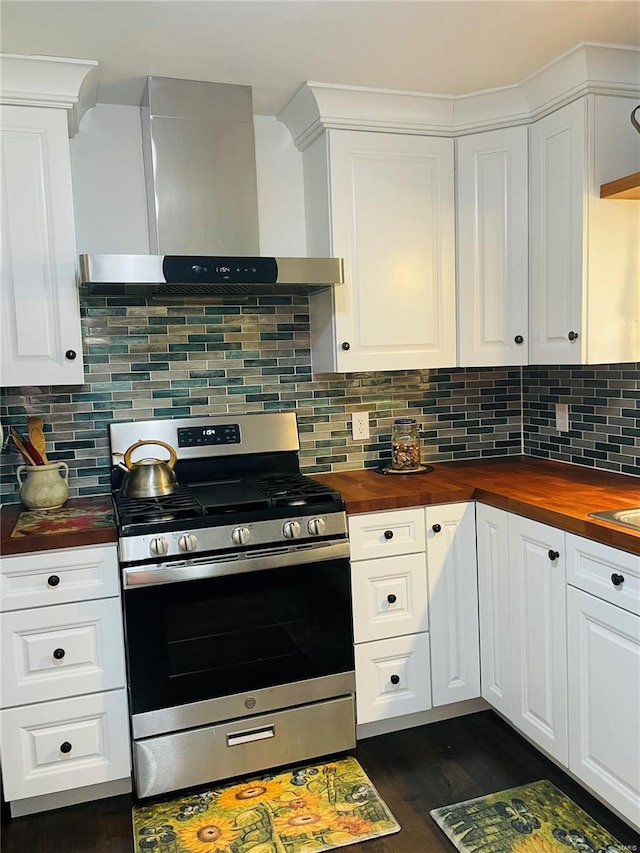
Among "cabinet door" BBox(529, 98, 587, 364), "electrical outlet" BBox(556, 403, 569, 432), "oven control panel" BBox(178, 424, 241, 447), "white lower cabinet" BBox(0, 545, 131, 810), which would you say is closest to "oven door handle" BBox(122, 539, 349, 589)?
"white lower cabinet" BBox(0, 545, 131, 810)

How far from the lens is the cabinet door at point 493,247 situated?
2.62 m

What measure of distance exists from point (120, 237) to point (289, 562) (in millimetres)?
1362

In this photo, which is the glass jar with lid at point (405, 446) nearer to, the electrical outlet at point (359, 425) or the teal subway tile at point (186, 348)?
the electrical outlet at point (359, 425)

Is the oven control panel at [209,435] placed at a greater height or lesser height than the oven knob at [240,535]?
greater

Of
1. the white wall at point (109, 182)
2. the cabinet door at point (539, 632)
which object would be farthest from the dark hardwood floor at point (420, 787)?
the white wall at point (109, 182)

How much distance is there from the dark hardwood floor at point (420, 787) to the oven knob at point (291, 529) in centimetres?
85

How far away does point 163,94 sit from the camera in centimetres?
237

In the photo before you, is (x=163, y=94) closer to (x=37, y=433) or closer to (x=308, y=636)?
(x=37, y=433)

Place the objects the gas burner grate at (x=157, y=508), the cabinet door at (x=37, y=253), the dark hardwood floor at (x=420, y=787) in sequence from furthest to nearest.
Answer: the cabinet door at (x=37, y=253)
the gas burner grate at (x=157, y=508)
the dark hardwood floor at (x=420, y=787)

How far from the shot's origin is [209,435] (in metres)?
2.71

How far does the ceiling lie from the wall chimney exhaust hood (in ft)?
0.23

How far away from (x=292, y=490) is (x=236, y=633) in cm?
51

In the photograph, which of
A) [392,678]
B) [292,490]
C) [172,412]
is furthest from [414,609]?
[172,412]

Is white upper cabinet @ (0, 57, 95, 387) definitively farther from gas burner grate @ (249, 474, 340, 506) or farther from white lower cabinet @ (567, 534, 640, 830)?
white lower cabinet @ (567, 534, 640, 830)
